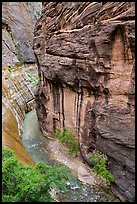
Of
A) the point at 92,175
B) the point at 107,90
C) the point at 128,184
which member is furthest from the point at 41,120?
the point at 128,184

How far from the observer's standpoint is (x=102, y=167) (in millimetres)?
13008

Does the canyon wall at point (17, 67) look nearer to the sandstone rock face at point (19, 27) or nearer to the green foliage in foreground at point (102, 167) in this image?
the sandstone rock face at point (19, 27)

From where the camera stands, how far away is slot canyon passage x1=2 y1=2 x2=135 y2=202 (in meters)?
11.9

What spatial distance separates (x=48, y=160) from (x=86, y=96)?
5.34m

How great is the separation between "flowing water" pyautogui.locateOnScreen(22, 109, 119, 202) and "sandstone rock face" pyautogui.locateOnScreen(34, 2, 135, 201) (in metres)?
1.01

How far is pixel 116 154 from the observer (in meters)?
12.5

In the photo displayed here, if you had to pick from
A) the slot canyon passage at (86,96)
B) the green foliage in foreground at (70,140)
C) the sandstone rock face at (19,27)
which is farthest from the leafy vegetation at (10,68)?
the green foliage in foreground at (70,140)

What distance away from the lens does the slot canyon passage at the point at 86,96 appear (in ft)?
39.2

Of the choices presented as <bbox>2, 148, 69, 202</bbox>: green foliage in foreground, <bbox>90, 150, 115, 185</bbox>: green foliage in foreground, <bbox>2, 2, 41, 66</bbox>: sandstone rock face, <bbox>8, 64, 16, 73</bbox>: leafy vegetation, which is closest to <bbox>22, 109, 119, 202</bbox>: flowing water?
<bbox>90, 150, 115, 185</bbox>: green foliage in foreground

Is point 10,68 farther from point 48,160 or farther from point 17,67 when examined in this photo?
point 48,160

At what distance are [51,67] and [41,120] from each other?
6143mm

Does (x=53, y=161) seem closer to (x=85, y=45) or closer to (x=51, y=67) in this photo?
(x=51, y=67)

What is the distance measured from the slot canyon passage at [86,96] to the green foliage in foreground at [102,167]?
0.24 metres

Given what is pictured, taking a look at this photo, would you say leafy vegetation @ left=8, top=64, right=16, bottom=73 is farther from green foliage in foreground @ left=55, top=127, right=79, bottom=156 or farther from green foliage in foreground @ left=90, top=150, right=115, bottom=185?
green foliage in foreground @ left=90, top=150, right=115, bottom=185
